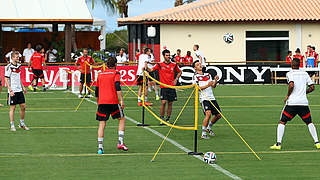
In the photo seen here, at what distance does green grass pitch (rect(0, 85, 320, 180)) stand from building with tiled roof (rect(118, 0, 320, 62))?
19.2 metres

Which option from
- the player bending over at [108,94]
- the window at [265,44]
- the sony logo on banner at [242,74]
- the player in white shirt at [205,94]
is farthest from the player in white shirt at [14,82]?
the window at [265,44]

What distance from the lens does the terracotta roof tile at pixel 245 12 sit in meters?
40.7

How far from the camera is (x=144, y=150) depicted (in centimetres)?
1307

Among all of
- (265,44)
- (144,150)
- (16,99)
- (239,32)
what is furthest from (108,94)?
(265,44)

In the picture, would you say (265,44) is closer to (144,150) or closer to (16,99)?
(16,99)

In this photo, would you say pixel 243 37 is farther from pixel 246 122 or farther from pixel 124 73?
pixel 246 122

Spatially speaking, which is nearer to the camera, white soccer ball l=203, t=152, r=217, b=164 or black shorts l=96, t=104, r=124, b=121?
white soccer ball l=203, t=152, r=217, b=164

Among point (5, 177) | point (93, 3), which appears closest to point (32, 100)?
point (5, 177)

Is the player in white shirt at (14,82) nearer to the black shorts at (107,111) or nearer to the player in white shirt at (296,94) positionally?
the black shorts at (107,111)

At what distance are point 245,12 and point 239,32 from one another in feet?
4.69

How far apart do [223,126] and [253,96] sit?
35.0ft

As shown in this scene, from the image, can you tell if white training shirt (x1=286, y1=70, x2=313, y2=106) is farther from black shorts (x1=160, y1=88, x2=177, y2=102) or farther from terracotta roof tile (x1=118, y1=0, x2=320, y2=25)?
terracotta roof tile (x1=118, y1=0, x2=320, y2=25)

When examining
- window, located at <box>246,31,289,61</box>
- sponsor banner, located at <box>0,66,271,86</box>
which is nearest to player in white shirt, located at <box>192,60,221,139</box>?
sponsor banner, located at <box>0,66,271,86</box>

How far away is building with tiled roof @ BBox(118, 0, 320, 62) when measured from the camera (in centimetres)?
4081
